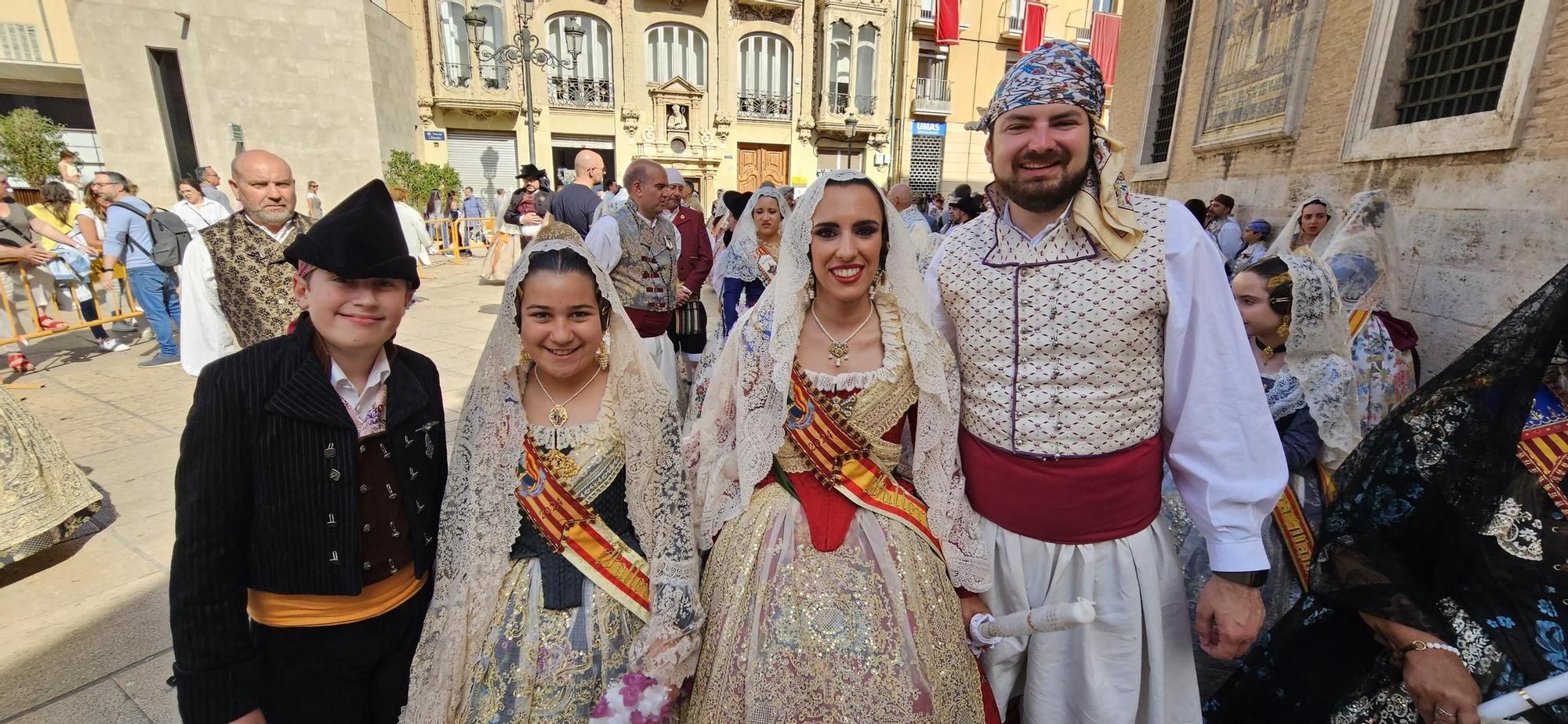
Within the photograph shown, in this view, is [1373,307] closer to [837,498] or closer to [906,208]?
[837,498]

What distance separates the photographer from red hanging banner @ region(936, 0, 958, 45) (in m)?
27.0

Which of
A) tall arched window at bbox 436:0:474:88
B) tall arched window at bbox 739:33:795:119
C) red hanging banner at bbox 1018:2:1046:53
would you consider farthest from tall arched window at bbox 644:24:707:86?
red hanging banner at bbox 1018:2:1046:53

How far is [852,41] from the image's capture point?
90.3 ft

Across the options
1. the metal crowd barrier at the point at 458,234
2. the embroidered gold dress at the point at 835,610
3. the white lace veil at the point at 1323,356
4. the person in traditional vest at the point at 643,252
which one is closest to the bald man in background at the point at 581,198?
the person in traditional vest at the point at 643,252

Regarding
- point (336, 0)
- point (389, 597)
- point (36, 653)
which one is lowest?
point (36, 653)

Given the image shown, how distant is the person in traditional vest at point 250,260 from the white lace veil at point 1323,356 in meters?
4.40

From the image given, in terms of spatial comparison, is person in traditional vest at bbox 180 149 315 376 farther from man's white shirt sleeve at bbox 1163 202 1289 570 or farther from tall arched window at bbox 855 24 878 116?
tall arched window at bbox 855 24 878 116

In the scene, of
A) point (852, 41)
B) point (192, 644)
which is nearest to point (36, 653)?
point (192, 644)

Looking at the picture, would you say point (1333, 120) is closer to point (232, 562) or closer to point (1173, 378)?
point (1173, 378)

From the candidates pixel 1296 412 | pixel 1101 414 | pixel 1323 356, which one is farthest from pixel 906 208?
pixel 1101 414

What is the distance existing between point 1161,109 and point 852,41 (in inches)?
772

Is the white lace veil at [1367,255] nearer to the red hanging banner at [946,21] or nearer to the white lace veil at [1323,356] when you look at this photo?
the white lace veil at [1323,356]

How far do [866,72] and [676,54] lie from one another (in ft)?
26.9

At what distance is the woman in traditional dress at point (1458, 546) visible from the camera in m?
1.61
